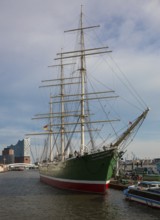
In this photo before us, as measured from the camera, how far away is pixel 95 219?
27.4 metres

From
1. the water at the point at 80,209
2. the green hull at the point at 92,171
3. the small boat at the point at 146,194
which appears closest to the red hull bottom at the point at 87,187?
the green hull at the point at 92,171

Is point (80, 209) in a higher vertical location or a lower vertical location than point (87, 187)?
lower

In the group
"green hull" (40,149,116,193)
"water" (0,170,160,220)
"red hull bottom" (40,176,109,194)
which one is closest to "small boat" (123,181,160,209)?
"water" (0,170,160,220)

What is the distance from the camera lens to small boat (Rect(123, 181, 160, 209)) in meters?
32.1

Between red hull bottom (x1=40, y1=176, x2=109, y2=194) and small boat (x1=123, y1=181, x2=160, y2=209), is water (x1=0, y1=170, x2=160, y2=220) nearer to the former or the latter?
small boat (x1=123, y1=181, x2=160, y2=209)

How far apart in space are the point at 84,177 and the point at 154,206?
1387 cm

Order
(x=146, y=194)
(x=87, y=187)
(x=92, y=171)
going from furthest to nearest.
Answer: (x=87, y=187)
(x=92, y=171)
(x=146, y=194)

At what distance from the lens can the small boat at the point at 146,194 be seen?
32.1 m

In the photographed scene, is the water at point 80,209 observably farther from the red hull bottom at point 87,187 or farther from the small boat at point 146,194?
the red hull bottom at point 87,187

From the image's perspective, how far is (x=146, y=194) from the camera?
3397 centimetres

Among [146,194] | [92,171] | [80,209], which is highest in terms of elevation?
[92,171]

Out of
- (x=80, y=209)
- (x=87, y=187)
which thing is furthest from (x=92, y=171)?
(x=80, y=209)

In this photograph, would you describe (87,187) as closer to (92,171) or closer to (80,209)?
(92,171)

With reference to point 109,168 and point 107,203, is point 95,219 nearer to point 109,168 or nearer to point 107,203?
point 107,203
